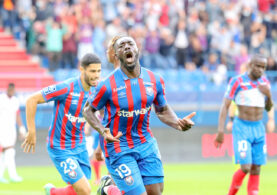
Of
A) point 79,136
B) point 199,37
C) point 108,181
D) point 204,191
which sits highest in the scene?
point 199,37

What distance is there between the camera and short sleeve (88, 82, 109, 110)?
6605 mm

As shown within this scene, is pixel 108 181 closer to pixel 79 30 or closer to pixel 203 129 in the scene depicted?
pixel 203 129

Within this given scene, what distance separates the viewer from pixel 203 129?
59.0 ft

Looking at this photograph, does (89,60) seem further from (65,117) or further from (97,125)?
(97,125)

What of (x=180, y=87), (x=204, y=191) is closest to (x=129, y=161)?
(x=204, y=191)

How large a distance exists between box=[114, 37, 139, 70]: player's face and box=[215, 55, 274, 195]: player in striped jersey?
3.58 meters

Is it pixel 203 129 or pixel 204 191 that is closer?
pixel 204 191

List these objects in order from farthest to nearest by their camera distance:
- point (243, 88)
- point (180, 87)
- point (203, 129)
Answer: point (180, 87) → point (203, 129) → point (243, 88)

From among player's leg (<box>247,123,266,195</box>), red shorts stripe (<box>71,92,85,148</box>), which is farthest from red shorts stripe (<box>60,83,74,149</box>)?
player's leg (<box>247,123,266,195</box>)

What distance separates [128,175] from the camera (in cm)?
665

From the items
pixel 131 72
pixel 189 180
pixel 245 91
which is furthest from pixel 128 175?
pixel 189 180

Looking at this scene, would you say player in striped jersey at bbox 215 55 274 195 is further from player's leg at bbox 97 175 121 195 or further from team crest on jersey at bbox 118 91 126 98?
team crest on jersey at bbox 118 91 126 98

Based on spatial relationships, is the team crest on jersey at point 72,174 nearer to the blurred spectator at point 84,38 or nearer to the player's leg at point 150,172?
the player's leg at point 150,172

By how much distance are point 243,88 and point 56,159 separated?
341 cm
